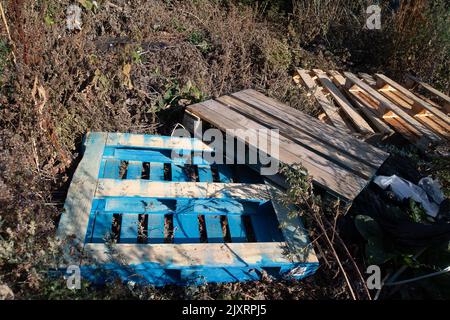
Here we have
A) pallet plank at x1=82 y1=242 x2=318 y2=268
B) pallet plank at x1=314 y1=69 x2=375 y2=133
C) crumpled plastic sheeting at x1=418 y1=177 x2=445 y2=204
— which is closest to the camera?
pallet plank at x1=82 y1=242 x2=318 y2=268

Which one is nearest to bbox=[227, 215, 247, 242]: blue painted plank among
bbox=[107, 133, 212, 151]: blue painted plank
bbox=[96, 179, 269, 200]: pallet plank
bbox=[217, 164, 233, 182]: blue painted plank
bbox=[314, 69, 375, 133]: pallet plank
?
bbox=[96, 179, 269, 200]: pallet plank

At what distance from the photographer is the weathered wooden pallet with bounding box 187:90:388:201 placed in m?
2.51

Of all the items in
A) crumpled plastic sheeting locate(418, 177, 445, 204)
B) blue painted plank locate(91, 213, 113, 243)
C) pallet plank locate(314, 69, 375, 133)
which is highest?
pallet plank locate(314, 69, 375, 133)

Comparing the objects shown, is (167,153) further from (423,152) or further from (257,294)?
(423,152)

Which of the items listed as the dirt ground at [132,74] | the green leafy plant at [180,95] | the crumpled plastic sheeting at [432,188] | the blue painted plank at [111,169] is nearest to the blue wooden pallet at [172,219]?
the blue painted plank at [111,169]

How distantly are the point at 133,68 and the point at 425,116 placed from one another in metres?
2.86

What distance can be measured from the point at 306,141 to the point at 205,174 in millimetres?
839

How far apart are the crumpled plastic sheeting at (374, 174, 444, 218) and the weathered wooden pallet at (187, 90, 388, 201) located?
12 centimetres

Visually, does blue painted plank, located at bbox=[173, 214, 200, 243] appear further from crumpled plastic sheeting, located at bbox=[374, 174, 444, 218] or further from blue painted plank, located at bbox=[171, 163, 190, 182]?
crumpled plastic sheeting, located at bbox=[374, 174, 444, 218]

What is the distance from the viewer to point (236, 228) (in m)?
2.36

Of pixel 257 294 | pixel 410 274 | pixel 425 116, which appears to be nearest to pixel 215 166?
pixel 257 294

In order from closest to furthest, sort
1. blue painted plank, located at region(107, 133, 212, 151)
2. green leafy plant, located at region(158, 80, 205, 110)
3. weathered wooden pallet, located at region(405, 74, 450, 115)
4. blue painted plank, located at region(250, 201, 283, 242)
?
blue painted plank, located at region(250, 201, 283, 242), blue painted plank, located at region(107, 133, 212, 151), green leafy plant, located at region(158, 80, 205, 110), weathered wooden pallet, located at region(405, 74, 450, 115)

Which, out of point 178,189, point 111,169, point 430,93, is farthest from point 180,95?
point 430,93
